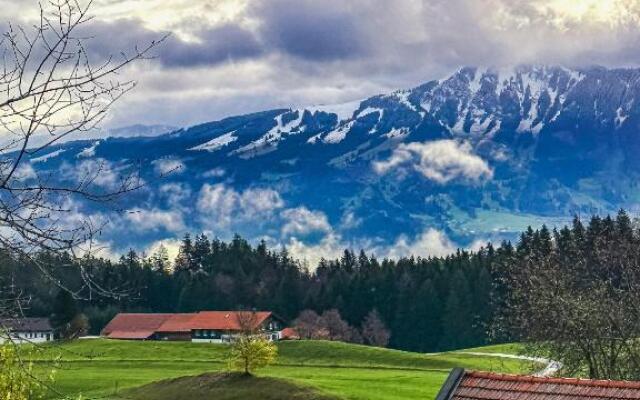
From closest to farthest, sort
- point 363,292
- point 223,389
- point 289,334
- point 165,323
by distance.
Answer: point 223,389 < point 289,334 < point 165,323 < point 363,292

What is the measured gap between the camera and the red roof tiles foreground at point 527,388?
15.2 meters

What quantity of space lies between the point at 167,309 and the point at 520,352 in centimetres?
15808

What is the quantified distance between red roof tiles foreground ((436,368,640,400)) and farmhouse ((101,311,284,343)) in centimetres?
13670

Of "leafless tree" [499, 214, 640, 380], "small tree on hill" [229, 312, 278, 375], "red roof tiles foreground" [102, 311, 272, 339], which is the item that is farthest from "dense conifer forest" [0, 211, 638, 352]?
"leafless tree" [499, 214, 640, 380]

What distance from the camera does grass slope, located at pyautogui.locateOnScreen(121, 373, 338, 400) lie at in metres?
69.8

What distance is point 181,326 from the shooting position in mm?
161375

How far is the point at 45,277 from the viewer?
9219 millimetres

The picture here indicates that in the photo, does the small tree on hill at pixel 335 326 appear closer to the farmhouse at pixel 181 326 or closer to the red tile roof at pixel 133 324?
the farmhouse at pixel 181 326

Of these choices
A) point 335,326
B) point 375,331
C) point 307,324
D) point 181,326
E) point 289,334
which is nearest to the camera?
point 307,324

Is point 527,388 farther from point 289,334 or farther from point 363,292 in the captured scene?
point 363,292

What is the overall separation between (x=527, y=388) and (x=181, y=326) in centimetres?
14951

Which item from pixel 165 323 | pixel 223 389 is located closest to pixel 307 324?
pixel 165 323

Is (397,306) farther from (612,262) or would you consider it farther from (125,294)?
(125,294)

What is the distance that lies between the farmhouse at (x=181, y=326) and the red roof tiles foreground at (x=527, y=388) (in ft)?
449
